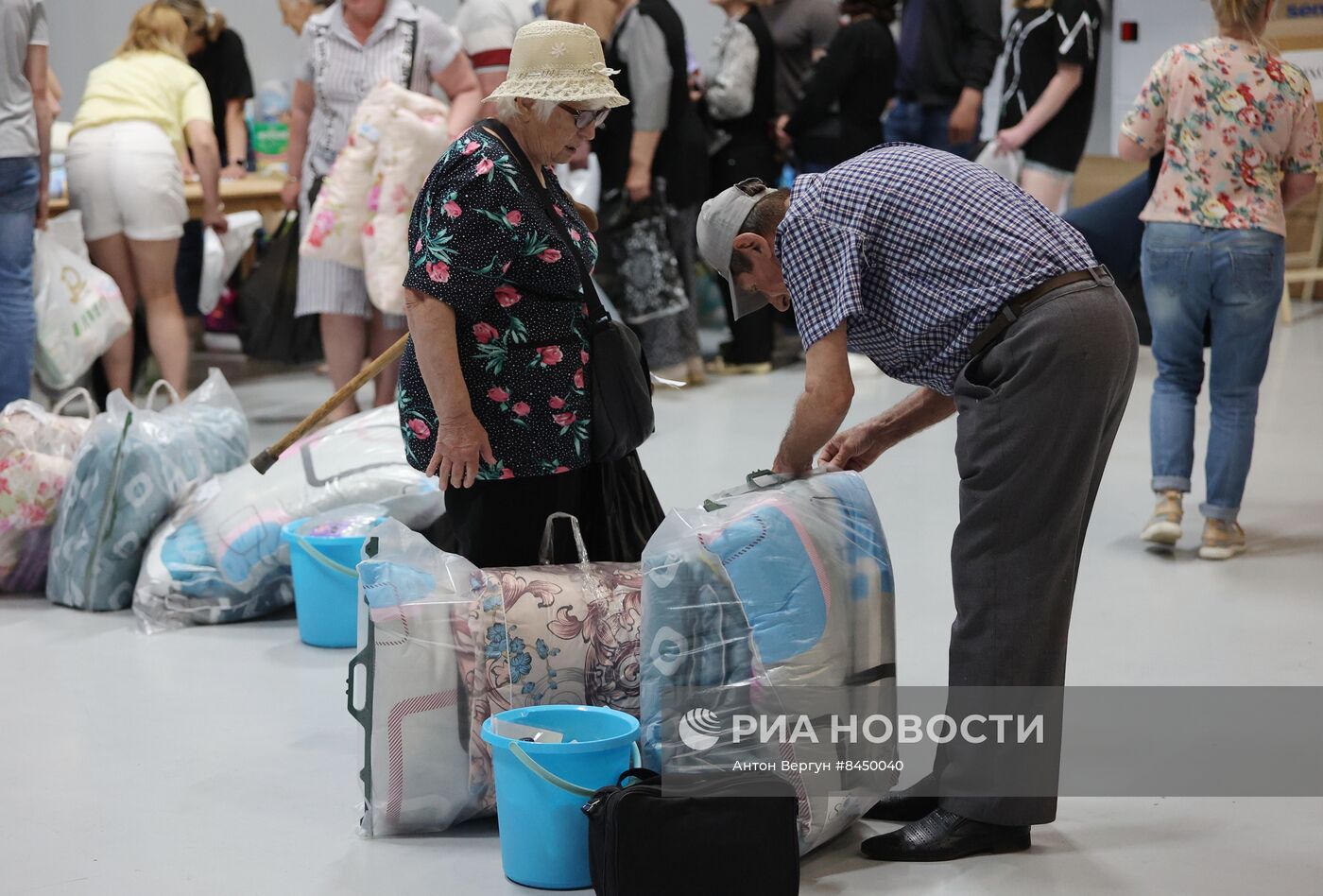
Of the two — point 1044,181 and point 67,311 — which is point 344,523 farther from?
point 1044,181

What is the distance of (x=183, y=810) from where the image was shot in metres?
2.60

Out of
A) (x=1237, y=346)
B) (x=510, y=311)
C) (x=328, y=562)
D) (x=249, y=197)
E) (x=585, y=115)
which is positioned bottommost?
(x=328, y=562)

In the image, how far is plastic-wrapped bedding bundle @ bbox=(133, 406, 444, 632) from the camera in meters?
3.59

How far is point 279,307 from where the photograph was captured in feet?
18.4

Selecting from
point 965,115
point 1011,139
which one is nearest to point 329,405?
point 1011,139

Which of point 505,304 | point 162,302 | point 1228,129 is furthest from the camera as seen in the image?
point 162,302

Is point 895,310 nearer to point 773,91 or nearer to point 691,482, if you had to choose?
point 691,482

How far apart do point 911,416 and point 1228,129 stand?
1.72 metres

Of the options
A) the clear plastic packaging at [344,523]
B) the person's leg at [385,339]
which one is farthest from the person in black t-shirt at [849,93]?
the clear plastic packaging at [344,523]

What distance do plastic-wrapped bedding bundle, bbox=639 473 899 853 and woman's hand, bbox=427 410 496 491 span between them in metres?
0.47

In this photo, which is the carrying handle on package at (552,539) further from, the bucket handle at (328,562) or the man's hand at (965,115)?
the man's hand at (965,115)

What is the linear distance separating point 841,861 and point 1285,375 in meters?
4.85

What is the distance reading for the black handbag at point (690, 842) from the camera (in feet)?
6.90

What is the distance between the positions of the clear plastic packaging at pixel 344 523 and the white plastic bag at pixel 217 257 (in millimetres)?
2853
